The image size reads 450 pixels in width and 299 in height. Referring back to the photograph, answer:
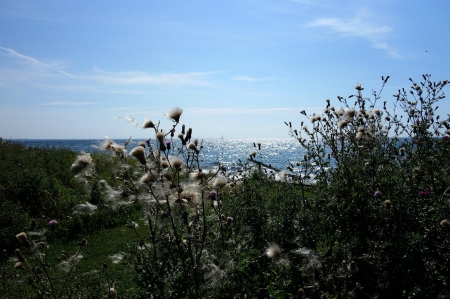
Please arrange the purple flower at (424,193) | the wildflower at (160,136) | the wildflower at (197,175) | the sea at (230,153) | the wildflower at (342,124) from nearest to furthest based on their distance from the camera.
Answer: the wildflower at (160,136), the wildflower at (197,175), the purple flower at (424,193), the sea at (230,153), the wildflower at (342,124)

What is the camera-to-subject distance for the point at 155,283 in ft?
8.94

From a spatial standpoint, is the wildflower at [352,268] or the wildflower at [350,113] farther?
the wildflower at [350,113]

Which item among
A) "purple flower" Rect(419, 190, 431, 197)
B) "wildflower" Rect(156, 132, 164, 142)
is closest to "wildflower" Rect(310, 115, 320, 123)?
"purple flower" Rect(419, 190, 431, 197)

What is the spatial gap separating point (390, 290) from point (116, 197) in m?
2.24

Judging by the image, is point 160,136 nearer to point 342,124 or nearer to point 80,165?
point 80,165

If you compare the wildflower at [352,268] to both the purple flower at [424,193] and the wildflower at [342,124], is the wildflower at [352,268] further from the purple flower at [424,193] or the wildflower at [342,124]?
the wildflower at [342,124]

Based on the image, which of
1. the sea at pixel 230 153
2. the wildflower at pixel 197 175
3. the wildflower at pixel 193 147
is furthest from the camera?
the sea at pixel 230 153

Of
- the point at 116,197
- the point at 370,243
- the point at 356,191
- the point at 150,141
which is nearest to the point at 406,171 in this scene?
the point at 356,191

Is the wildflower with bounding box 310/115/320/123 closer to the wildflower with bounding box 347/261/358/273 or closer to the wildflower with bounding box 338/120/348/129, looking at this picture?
the wildflower with bounding box 338/120/348/129

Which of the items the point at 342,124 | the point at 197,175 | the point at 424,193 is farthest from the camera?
the point at 342,124

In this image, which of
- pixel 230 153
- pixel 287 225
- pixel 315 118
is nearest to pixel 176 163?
pixel 287 225

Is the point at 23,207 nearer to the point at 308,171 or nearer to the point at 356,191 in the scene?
the point at 308,171

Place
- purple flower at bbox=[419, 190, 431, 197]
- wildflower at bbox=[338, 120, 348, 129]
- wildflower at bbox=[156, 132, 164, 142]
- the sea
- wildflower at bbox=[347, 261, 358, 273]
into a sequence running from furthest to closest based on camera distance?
wildflower at bbox=[338, 120, 348, 129], the sea, purple flower at bbox=[419, 190, 431, 197], wildflower at bbox=[156, 132, 164, 142], wildflower at bbox=[347, 261, 358, 273]

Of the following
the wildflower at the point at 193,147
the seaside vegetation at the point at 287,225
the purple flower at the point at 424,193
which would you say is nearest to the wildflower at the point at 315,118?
the seaside vegetation at the point at 287,225
